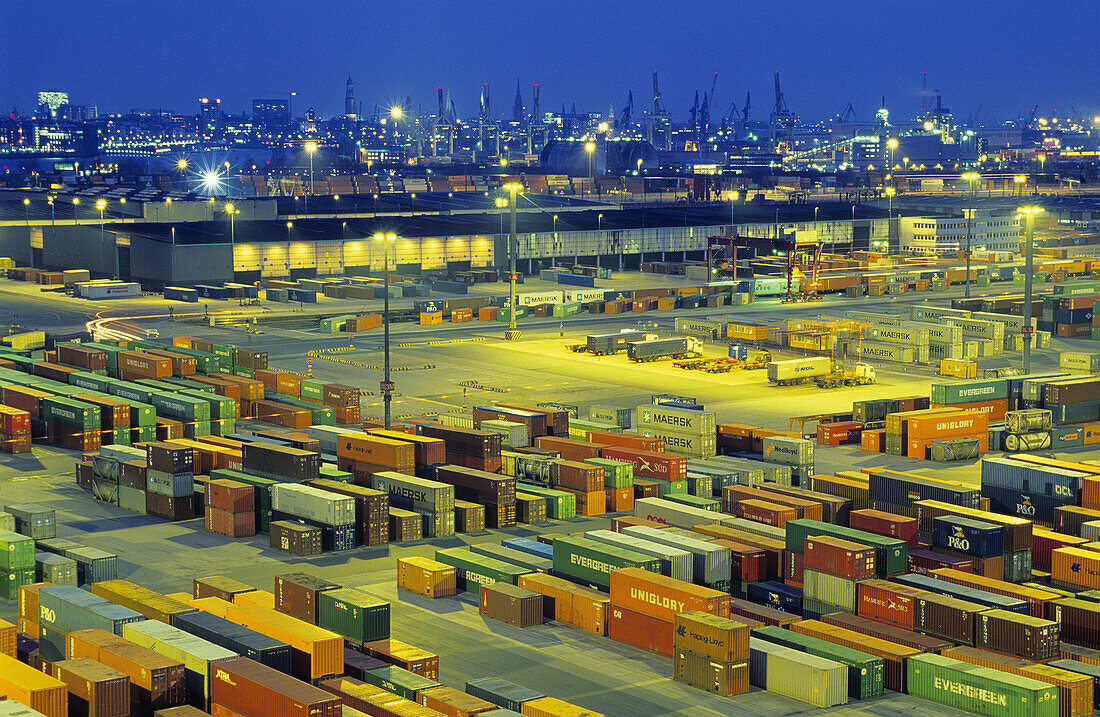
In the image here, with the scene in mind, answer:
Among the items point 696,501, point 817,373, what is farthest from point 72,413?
point 817,373

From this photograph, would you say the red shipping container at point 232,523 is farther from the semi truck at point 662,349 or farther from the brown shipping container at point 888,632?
the semi truck at point 662,349

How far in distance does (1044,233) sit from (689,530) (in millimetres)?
157601

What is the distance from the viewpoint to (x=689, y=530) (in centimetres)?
4825

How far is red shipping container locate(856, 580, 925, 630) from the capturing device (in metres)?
39.6

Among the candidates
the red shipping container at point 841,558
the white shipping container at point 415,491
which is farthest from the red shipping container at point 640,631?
the white shipping container at point 415,491

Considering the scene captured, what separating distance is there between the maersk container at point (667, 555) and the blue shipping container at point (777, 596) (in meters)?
1.95

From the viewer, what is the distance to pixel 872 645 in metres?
37.3

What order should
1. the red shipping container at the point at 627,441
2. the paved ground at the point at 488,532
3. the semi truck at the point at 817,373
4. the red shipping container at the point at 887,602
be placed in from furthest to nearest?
the semi truck at the point at 817,373
the red shipping container at the point at 627,441
the red shipping container at the point at 887,602
the paved ground at the point at 488,532

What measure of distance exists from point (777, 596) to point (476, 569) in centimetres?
888

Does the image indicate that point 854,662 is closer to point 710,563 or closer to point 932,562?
point 710,563

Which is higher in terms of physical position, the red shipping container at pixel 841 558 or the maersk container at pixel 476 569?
the red shipping container at pixel 841 558

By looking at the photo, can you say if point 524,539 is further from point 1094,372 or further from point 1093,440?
point 1094,372

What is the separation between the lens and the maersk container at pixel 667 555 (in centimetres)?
4222

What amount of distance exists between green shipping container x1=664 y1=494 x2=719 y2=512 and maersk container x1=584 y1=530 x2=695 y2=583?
7678mm
